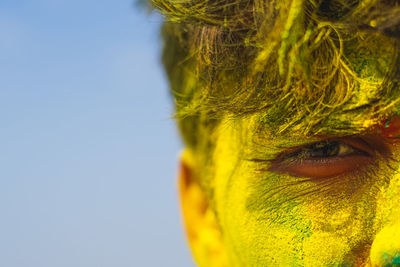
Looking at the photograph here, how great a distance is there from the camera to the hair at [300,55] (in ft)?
4.23

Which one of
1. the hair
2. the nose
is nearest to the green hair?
the hair

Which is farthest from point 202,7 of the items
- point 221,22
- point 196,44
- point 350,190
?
point 350,190

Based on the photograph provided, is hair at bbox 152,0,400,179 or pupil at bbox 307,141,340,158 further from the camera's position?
pupil at bbox 307,141,340,158

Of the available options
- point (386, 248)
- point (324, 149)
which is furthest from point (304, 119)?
point (386, 248)

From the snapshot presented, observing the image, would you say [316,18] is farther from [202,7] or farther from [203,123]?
→ [203,123]

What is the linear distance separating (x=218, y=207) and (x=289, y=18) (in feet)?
2.87

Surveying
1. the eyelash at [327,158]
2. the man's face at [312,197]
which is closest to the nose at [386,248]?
the man's face at [312,197]

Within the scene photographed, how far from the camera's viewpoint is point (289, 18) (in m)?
1.27

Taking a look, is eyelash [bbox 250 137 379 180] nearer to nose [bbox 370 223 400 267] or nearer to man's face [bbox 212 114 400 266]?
→ man's face [bbox 212 114 400 266]

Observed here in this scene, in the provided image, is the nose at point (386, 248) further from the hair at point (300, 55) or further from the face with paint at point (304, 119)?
the hair at point (300, 55)

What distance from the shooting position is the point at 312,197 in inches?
60.2

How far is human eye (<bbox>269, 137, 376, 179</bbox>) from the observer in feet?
4.86

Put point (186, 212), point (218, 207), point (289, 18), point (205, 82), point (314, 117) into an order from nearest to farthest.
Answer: point (289, 18) → point (314, 117) → point (205, 82) → point (218, 207) → point (186, 212)

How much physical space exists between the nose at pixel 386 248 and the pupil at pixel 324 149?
10.8 inches
